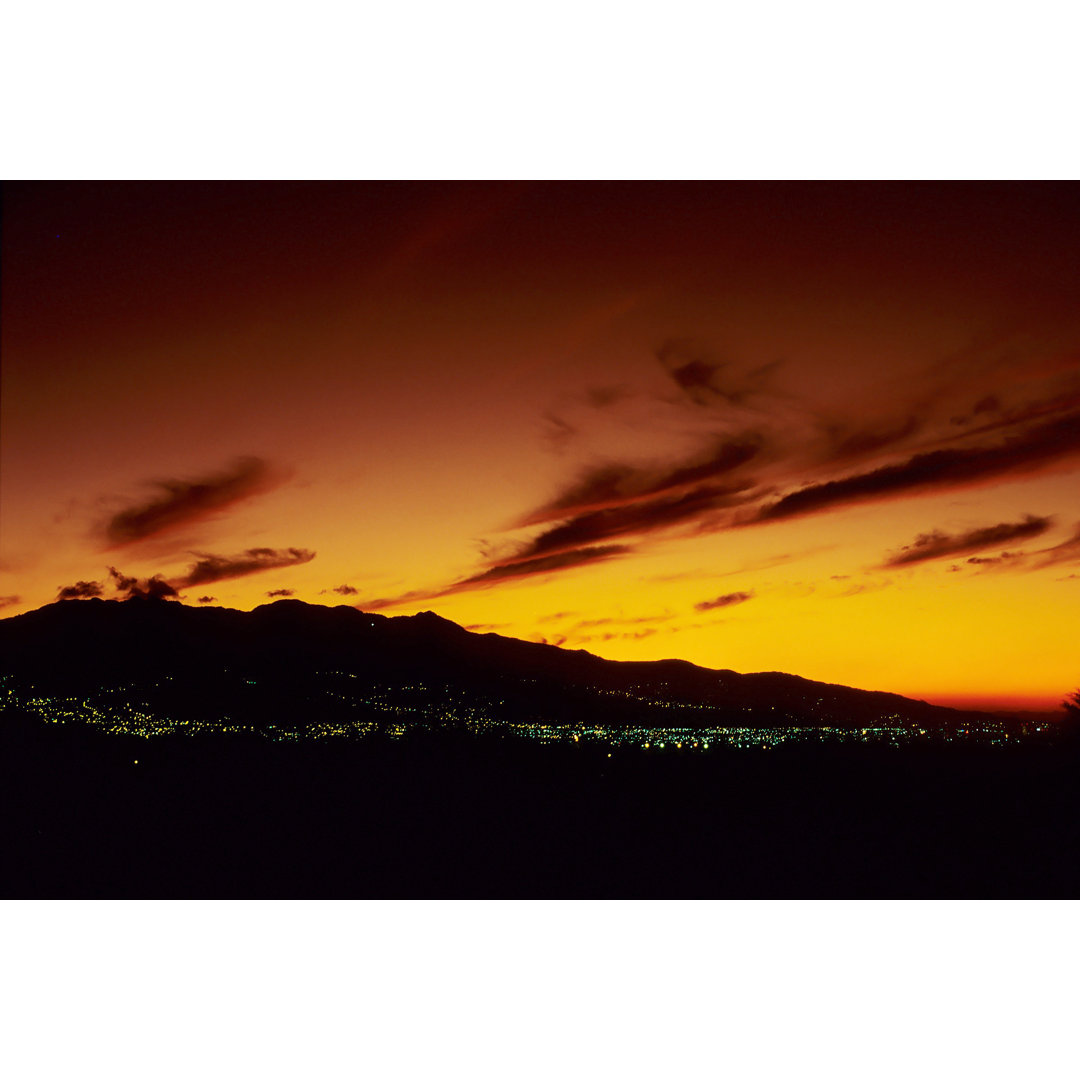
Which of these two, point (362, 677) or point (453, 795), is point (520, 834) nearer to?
point (453, 795)

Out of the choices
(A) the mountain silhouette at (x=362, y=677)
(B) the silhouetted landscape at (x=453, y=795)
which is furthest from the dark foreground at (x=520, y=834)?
Answer: (A) the mountain silhouette at (x=362, y=677)

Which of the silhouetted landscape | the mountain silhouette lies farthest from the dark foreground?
the mountain silhouette

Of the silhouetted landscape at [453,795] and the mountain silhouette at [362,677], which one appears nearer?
the silhouetted landscape at [453,795]

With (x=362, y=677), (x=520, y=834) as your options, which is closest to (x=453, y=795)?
(x=520, y=834)

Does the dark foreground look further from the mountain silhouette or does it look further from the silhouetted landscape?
the mountain silhouette

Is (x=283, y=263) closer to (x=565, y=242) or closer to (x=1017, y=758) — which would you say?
(x=565, y=242)

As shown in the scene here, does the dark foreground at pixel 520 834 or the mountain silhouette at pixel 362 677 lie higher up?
the mountain silhouette at pixel 362 677

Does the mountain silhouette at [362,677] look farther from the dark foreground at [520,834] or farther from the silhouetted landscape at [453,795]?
the dark foreground at [520,834]
